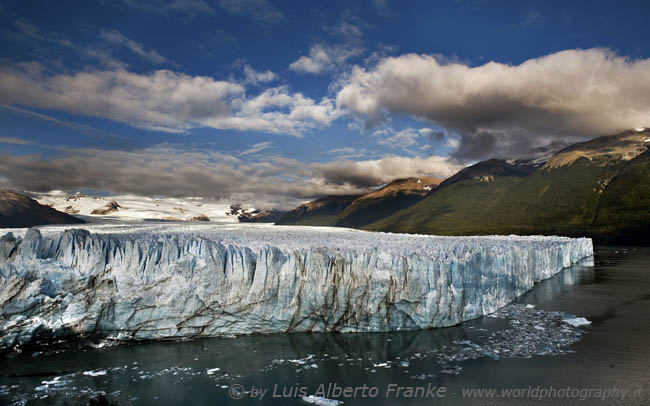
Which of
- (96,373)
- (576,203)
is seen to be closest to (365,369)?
(96,373)

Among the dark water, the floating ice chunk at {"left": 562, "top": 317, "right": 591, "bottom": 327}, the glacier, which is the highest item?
the glacier

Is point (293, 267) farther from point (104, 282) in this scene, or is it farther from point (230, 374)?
point (104, 282)

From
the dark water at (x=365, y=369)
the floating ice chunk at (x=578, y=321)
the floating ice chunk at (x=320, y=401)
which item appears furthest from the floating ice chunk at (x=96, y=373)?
the floating ice chunk at (x=578, y=321)

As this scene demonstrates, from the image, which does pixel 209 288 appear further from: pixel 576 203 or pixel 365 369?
pixel 576 203

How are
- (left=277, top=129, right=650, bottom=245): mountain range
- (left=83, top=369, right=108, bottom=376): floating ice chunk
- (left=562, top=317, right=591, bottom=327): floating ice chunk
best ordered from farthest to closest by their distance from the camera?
1. (left=277, top=129, right=650, bottom=245): mountain range
2. (left=562, top=317, right=591, bottom=327): floating ice chunk
3. (left=83, top=369, right=108, bottom=376): floating ice chunk

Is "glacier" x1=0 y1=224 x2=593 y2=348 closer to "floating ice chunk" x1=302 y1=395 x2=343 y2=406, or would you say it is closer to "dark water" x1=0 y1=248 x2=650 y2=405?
"dark water" x1=0 y1=248 x2=650 y2=405

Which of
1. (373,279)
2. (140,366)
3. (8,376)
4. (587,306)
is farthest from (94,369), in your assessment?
(587,306)

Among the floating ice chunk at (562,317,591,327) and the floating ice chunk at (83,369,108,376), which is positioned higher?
the floating ice chunk at (83,369,108,376)

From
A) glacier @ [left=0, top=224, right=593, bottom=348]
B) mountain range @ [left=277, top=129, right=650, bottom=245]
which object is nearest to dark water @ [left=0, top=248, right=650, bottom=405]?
glacier @ [left=0, top=224, right=593, bottom=348]
